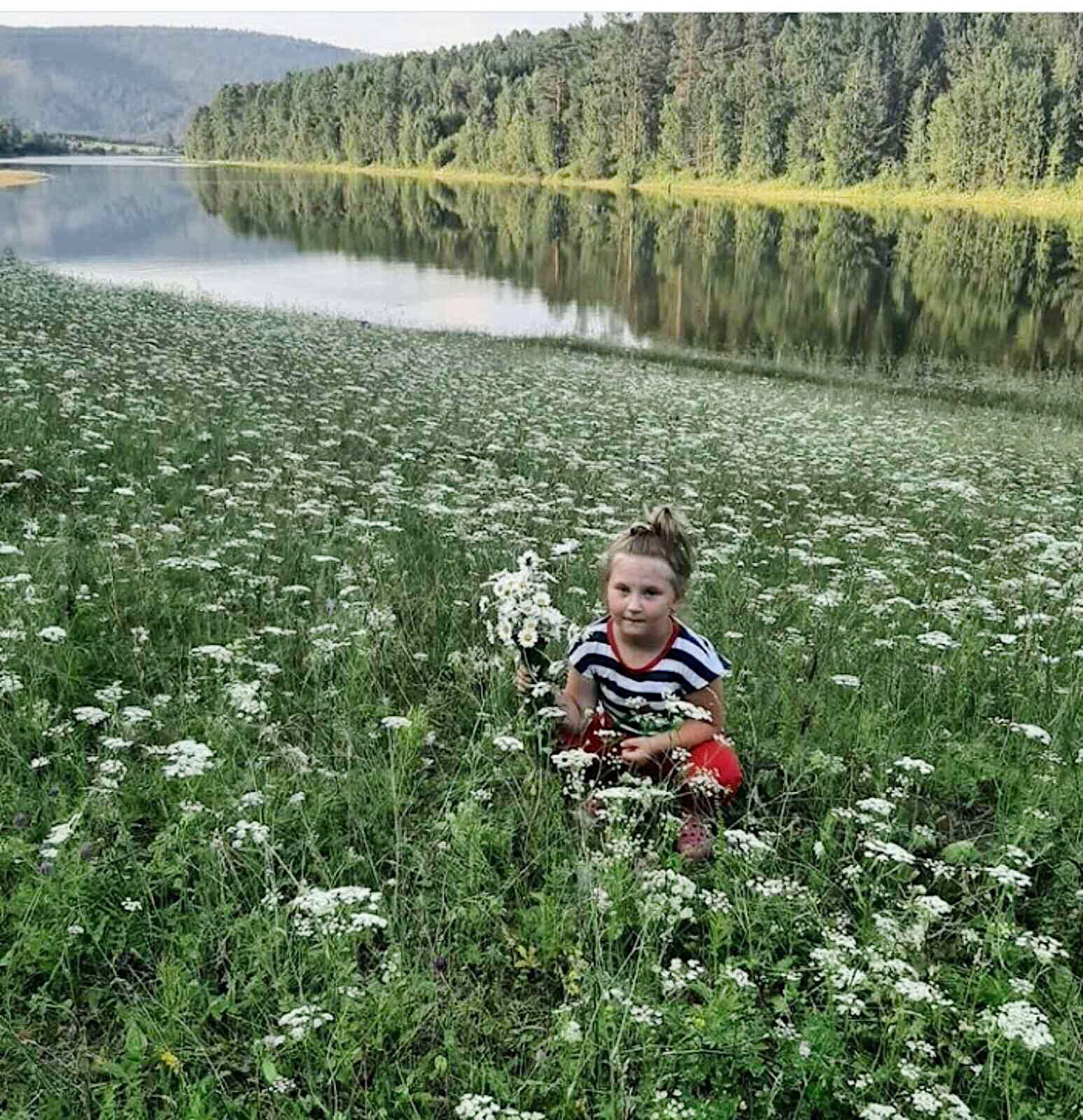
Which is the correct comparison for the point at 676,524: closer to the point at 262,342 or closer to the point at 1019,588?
the point at 1019,588

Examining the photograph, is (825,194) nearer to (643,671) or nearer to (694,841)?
(643,671)

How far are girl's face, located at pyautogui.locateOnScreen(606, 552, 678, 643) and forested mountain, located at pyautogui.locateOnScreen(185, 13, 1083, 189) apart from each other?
314ft

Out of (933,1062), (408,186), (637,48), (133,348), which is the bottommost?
(933,1062)

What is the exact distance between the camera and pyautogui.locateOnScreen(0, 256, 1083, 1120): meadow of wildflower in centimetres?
307

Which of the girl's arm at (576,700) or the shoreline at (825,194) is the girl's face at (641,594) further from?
the shoreline at (825,194)

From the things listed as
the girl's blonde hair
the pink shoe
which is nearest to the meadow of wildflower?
the pink shoe

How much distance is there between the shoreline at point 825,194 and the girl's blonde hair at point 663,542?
82.7m

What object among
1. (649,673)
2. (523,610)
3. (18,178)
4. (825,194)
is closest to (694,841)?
(649,673)

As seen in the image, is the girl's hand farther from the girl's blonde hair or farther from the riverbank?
the riverbank

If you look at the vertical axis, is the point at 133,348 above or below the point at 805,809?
above

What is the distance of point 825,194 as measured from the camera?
9769 cm

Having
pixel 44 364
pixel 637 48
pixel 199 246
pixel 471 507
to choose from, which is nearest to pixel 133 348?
pixel 44 364

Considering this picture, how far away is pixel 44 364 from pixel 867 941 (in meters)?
13.7

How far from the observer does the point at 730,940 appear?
3654mm
